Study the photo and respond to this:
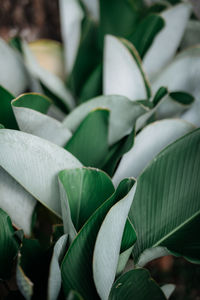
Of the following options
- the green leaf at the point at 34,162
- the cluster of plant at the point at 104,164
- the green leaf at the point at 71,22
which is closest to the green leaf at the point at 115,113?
the cluster of plant at the point at 104,164

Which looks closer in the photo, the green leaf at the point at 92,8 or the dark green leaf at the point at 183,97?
the dark green leaf at the point at 183,97

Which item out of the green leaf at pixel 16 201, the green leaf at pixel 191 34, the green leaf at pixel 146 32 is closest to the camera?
the green leaf at pixel 16 201

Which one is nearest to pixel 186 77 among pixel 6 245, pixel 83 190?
pixel 83 190

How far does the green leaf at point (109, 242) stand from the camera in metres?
0.41

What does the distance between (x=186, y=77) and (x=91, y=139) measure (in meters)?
0.22

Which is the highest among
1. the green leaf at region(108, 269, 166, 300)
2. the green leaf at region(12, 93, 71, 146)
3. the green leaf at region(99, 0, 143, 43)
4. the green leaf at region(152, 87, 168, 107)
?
the green leaf at region(99, 0, 143, 43)

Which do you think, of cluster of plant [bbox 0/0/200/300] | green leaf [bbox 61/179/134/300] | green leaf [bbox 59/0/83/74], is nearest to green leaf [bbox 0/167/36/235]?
cluster of plant [bbox 0/0/200/300]

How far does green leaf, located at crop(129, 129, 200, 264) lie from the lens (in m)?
0.49

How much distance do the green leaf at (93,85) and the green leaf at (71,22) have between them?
87 mm

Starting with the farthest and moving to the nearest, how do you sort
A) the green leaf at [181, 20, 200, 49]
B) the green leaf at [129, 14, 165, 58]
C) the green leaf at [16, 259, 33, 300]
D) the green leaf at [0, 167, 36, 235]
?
the green leaf at [181, 20, 200, 49] < the green leaf at [129, 14, 165, 58] < the green leaf at [0, 167, 36, 235] < the green leaf at [16, 259, 33, 300]

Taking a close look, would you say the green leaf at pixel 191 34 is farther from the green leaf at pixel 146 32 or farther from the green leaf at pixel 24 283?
the green leaf at pixel 24 283

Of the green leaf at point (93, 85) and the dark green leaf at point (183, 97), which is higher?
the green leaf at point (93, 85)

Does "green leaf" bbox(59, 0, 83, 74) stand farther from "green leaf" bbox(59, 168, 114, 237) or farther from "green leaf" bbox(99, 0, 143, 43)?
"green leaf" bbox(59, 168, 114, 237)

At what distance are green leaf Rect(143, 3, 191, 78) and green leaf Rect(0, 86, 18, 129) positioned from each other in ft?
0.99
